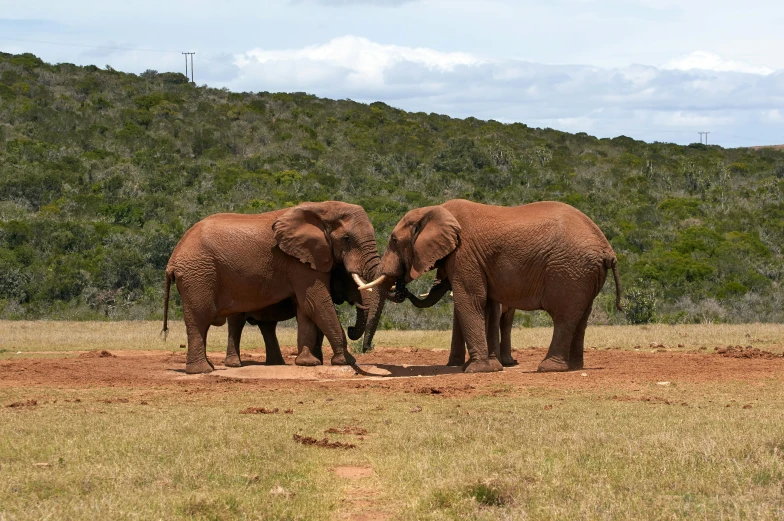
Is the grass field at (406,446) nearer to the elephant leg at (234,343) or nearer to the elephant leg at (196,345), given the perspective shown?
the elephant leg at (196,345)

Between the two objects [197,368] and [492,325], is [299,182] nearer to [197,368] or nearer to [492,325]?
[197,368]

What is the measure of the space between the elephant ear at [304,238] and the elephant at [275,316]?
75 cm

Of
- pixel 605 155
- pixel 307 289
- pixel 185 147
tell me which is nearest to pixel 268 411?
→ pixel 307 289

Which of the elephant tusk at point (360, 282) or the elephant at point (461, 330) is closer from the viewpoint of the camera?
the elephant tusk at point (360, 282)

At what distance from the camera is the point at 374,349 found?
20906 mm

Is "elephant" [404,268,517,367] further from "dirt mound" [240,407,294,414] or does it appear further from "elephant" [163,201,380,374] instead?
"dirt mound" [240,407,294,414]

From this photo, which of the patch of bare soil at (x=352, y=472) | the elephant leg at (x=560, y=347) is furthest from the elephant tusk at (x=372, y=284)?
the patch of bare soil at (x=352, y=472)

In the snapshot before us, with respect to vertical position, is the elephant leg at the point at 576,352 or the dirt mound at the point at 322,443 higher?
the elephant leg at the point at 576,352

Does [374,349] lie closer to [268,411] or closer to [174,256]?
[174,256]

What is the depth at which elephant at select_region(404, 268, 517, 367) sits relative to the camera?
1669 centimetres

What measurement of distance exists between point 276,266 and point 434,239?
2450 millimetres

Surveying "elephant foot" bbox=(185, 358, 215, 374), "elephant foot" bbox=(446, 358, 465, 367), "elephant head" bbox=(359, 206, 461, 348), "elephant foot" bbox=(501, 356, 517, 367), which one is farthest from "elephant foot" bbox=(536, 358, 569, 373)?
"elephant foot" bbox=(185, 358, 215, 374)

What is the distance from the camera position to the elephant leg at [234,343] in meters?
17.6

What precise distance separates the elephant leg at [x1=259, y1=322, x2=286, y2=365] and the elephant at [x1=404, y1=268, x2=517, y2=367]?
220cm
